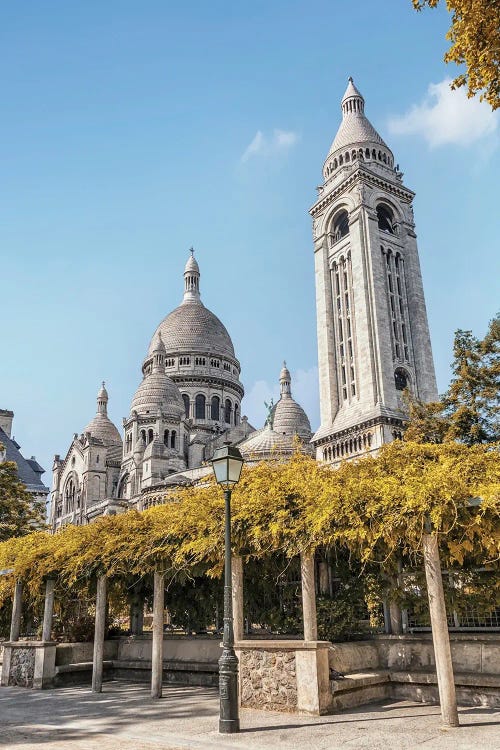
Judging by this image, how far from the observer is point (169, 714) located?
1080 centimetres

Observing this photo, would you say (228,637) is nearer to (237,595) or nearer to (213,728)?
(213,728)

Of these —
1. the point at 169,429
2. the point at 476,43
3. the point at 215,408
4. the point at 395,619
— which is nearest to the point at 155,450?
the point at 169,429

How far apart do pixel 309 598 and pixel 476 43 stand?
8836 mm

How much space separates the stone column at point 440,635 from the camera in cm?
892

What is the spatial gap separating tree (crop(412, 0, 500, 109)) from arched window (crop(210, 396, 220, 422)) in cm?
7117

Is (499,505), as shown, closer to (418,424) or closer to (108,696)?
(108,696)

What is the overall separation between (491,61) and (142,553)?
1062cm

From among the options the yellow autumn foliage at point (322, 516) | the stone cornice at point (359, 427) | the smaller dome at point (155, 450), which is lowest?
the yellow autumn foliage at point (322, 516)

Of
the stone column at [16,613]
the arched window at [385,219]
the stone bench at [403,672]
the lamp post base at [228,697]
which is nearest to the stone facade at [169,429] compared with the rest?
the arched window at [385,219]

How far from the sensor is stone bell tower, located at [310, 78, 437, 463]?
49031 mm

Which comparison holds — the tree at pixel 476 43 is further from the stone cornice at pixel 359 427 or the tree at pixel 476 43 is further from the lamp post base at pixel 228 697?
the stone cornice at pixel 359 427

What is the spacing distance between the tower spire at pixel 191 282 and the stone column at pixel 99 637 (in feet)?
263

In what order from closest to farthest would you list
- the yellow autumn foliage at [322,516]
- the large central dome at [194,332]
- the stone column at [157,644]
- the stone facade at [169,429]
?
the yellow autumn foliage at [322,516] < the stone column at [157,644] < the stone facade at [169,429] < the large central dome at [194,332]

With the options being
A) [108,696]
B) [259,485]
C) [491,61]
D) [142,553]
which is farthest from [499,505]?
[108,696]
